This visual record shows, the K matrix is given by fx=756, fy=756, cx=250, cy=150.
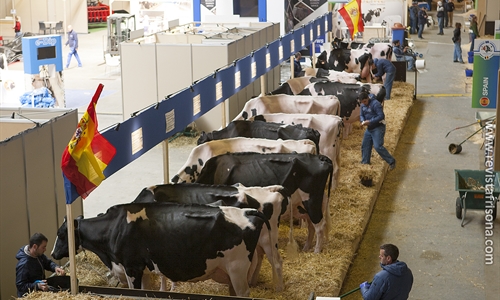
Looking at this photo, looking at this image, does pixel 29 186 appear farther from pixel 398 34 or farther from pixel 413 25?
pixel 413 25

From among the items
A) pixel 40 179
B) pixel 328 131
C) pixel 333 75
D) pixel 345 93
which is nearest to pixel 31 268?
pixel 40 179

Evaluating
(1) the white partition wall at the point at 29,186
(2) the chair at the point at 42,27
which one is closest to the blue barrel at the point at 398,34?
(2) the chair at the point at 42,27

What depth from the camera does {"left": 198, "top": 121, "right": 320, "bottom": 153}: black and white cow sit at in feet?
40.8

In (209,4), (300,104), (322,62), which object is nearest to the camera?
(300,104)

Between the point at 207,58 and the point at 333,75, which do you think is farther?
the point at 333,75

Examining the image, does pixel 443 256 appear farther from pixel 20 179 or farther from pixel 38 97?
pixel 38 97

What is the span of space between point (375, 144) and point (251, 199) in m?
6.23

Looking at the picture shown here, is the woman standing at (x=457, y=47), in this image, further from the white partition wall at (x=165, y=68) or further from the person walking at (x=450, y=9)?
the person walking at (x=450, y=9)

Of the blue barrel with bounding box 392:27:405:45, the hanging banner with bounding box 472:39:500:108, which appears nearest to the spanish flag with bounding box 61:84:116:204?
the hanging banner with bounding box 472:39:500:108

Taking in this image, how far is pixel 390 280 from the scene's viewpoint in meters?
7.70

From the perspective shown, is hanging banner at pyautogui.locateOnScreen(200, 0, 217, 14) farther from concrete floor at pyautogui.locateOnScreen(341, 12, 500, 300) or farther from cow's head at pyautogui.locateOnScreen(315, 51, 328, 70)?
concrete floor at pyautogui.locateOnScreen(341, 12, 500, 300)

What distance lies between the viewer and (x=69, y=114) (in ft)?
34.9

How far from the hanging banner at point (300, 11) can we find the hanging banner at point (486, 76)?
539 inches

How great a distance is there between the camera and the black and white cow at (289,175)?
10453 mm
